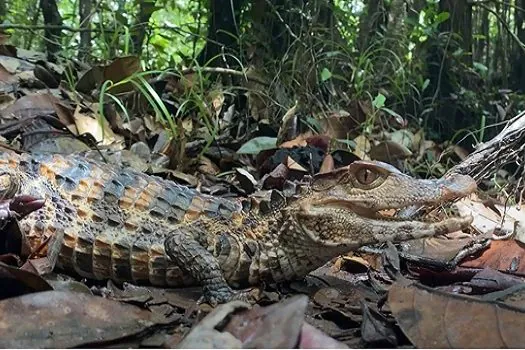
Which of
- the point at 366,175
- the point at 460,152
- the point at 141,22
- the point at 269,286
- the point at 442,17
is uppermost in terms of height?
the point at 442,17

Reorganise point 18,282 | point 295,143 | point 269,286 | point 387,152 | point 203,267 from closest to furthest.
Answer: point 18,282, point 203,267, point 269,286, point 295,143, point 387,152

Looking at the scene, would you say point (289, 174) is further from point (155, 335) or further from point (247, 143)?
point (155, 335)

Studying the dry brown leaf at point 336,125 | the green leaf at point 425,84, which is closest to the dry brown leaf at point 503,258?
the dry brown leaf at point 336,125

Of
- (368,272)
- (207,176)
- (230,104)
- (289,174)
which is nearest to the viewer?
(368,272)

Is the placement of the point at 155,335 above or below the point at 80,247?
above

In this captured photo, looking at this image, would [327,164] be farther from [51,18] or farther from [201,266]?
[51,18]

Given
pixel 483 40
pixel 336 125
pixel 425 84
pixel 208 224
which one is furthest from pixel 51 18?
pixel 483 40

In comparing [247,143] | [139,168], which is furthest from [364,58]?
[139,168]
